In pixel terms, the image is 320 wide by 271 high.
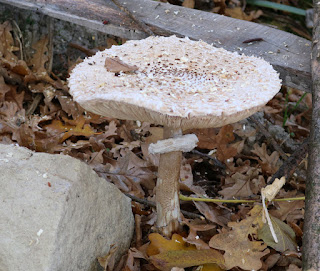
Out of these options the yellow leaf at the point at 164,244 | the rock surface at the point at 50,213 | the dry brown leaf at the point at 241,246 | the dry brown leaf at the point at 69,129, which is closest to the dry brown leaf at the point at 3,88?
the dry brown leaf at the point at 69,129

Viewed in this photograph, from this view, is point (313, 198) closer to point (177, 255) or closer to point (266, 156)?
point (177, 255)

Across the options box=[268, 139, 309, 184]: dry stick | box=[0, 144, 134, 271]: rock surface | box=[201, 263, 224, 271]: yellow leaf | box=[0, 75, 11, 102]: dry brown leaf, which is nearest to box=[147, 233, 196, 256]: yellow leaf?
box=[201, 263, 224, 271]: yellow leaf

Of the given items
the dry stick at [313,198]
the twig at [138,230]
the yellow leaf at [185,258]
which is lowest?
the twig at [138,230]

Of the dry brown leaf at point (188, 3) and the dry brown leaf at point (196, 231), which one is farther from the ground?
the dry brown leaf at point (188, 3)

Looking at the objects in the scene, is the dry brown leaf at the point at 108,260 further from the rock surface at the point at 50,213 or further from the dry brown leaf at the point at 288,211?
the dry brown leaf at the point at 288,211

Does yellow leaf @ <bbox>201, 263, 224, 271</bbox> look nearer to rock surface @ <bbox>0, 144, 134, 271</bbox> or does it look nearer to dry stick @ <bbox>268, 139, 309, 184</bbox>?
rock surface @ <bbox>0, 144, 134, 271</bbox>

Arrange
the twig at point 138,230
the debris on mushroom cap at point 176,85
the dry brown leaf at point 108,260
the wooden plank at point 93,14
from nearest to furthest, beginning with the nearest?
the debris on mushroom cap at point 176,85 < the dry brown leaf at point 108,260 < the twig at point 138,230 < the wooden plank at point 93,14

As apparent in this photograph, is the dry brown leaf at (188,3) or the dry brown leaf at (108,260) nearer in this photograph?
the dry brown leaf at (108,260)
